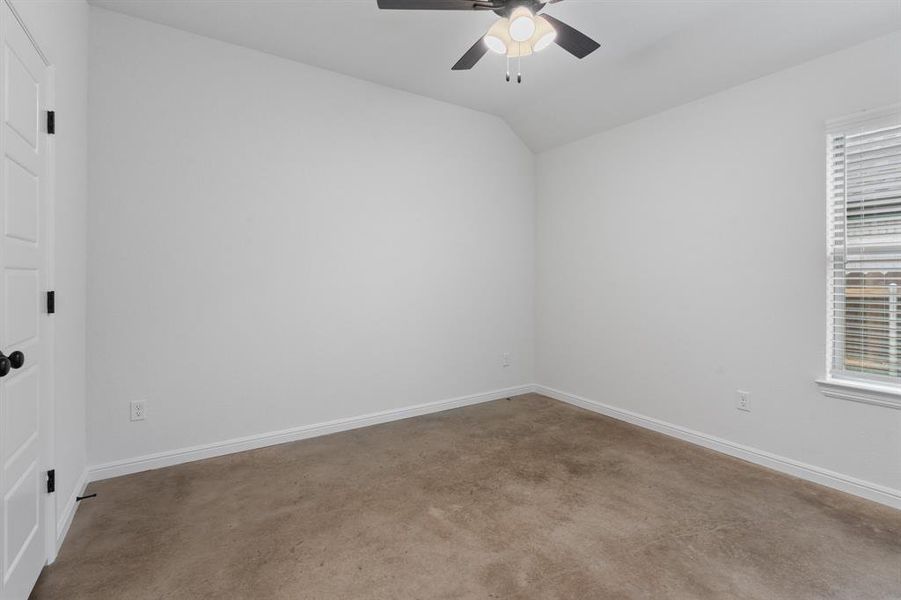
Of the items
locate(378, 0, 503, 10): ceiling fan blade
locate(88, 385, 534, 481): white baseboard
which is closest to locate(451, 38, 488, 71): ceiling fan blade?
locate(378, 0, 503, 10): ceiling fan blade

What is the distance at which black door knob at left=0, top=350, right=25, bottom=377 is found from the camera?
1347 mm

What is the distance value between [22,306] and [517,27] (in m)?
2.35

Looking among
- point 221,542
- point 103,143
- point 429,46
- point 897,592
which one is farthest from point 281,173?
point 897,592

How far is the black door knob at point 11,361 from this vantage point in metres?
1.35

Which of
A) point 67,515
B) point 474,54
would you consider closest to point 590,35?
point 474,54

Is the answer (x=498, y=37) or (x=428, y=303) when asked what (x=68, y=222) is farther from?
(x=428, y=303)

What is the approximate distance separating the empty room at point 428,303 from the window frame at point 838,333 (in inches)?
0.7

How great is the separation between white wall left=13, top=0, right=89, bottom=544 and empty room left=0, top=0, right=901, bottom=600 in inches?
1.1

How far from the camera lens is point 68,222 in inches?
84.4

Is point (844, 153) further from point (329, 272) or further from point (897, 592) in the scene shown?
point (329, 272)

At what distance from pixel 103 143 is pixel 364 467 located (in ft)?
8.66

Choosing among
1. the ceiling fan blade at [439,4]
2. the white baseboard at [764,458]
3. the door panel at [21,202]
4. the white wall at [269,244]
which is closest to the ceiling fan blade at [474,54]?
the ceiling fan blade at [439,4]

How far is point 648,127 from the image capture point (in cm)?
352

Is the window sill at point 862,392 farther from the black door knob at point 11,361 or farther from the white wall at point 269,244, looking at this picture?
the black door knob at point 11,361
